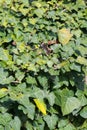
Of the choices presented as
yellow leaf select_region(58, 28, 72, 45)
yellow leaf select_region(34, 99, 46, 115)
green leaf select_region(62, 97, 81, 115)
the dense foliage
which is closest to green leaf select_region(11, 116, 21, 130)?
the dense foliage

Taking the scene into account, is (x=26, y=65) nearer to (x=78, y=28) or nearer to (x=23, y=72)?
(x=23, y=72)

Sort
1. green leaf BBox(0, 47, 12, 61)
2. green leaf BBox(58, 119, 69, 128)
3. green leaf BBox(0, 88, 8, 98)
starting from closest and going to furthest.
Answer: green leaf BBox(0, 88, 8, 98) → green leaf BBox(0, 47, 12, 61) → green leaf BBox(58, 119, 69, 128)

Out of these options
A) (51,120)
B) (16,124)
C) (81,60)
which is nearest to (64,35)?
(81,60)

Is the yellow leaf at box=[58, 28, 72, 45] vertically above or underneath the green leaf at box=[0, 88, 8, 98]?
above

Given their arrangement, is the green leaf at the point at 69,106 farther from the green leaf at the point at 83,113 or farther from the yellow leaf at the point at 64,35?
the yellow leaf at the point at 64,35

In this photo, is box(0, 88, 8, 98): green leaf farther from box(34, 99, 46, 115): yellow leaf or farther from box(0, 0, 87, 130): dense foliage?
box(34, 99, 46, 115): yellow leaf

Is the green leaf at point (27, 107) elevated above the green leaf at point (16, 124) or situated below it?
above

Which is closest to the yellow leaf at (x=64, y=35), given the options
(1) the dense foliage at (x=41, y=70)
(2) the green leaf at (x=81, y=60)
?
(1) the dense foliage at (x=41, y=70)

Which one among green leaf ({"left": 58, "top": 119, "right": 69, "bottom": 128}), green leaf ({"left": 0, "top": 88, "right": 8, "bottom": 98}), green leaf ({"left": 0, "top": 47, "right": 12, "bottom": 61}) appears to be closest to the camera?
green leaf ({"left": 0, "top": 88, "right": 8, "bottom": 98})

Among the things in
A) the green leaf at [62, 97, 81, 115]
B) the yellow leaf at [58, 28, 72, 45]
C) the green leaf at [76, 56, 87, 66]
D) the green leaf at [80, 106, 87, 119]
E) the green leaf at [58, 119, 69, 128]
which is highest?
the yellow leaf at [58, 28, 72, 45]
